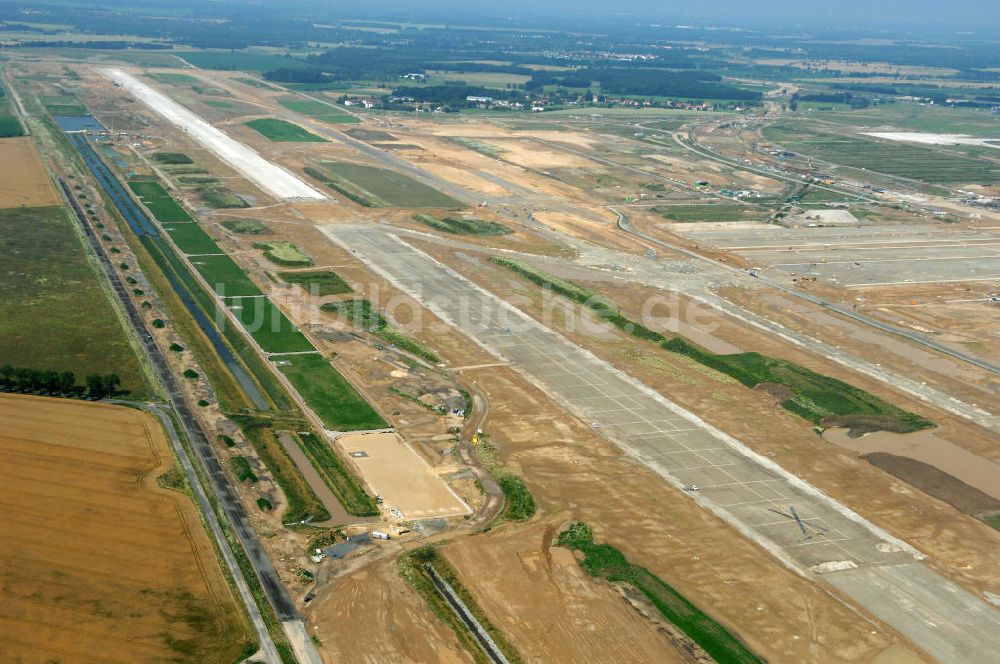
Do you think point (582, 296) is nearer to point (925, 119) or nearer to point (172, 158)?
point (172, 158)

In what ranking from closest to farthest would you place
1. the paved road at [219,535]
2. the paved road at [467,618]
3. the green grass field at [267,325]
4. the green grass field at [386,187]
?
the paved road at [219,535] → the paved road at [467,618] → the green grass field at [267,325] → the green grass field at [386,187]

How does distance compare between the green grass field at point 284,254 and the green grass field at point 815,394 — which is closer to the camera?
the green grass field at point 815,394

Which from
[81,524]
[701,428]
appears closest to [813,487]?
[701,428]

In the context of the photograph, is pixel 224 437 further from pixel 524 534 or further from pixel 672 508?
pixel 672 508

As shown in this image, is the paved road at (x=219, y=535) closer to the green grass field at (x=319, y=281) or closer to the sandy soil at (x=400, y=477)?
the sandy soil at (x=400, y=477)

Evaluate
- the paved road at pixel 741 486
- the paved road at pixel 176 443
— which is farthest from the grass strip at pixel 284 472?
the paved road at pixel 741 486

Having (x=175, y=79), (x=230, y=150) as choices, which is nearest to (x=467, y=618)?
(x=230, y=150)
